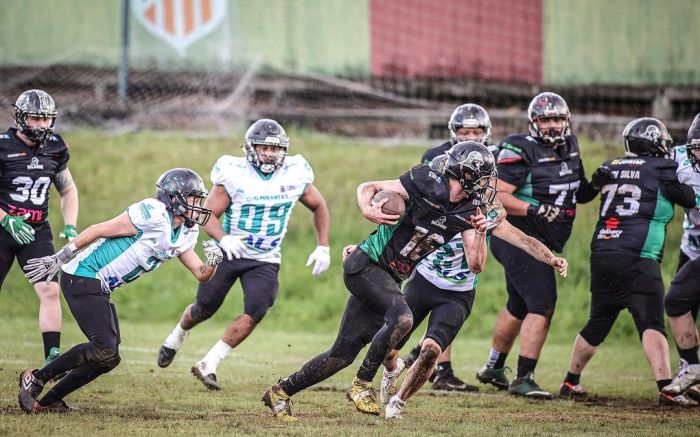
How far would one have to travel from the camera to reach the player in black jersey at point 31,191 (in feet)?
26.7

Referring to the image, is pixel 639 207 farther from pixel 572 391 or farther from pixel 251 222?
pixel 251 222

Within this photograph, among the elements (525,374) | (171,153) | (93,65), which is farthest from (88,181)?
(525,374)

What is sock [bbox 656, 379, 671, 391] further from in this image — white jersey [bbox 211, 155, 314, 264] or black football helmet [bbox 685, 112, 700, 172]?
white jersey [bbox 211, 155, 314, 264]

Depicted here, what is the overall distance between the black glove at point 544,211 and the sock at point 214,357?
2678mm

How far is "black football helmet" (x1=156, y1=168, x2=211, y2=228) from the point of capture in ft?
22.1

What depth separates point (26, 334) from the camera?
1129 centimetres

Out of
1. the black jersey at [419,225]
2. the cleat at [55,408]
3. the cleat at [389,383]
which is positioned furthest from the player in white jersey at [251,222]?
the black jersey at [419,225]

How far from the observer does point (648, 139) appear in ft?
27.1

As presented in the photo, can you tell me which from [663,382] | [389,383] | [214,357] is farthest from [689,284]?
[214,357]

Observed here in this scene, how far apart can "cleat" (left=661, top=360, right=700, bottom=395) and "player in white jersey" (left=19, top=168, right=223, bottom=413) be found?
141 inches

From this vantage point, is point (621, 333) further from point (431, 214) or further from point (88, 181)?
point (88, 181)

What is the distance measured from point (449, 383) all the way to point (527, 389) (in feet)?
2.24

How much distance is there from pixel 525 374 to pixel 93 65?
37.2ft

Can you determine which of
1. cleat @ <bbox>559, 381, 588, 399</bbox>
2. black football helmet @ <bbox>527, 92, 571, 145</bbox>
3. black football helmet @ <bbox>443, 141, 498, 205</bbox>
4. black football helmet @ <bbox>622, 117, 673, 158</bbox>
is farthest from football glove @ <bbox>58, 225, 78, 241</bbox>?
black football helmet @ <bbox>622, 117, 673, 158</bbox>
